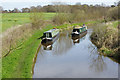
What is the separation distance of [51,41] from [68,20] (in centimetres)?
1761

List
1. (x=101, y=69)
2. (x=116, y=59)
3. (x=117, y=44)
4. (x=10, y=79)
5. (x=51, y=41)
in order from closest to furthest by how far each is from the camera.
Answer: (x=10, y=79), (x=101, y=69), (x=116, y=59), (x=117, y=44), (x=51, y=41)

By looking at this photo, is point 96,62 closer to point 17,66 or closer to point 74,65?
point 74,65

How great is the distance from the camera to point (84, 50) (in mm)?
15828

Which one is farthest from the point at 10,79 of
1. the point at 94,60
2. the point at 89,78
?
the point at 94,60

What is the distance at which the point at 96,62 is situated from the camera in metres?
12.7

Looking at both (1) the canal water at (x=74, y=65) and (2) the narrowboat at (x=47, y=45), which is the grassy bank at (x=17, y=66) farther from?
(2) the narrowboat at (x=47, y=45)

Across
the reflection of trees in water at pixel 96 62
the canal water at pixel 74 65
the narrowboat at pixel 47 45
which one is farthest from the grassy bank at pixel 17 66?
the reflection of trees in water at pixel 96 62

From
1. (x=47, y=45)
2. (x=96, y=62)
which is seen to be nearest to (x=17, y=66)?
(x=96, y=62)

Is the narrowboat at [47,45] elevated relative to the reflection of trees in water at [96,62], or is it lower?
elevated

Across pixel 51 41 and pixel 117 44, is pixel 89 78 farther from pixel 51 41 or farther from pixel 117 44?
pixel 51 41

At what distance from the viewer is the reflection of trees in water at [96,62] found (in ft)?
37.4

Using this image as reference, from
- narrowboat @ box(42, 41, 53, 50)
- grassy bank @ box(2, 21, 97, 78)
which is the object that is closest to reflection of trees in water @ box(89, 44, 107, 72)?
grassy bank @ box(2, 21, 97, 78)

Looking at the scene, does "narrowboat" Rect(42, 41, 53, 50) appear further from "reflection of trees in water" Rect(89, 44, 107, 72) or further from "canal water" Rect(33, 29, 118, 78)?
"reflection of trees in water" Rect(89, 44, 107, 72)

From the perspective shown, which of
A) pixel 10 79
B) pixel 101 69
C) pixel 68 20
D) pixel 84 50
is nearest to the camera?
pixel 10 79
